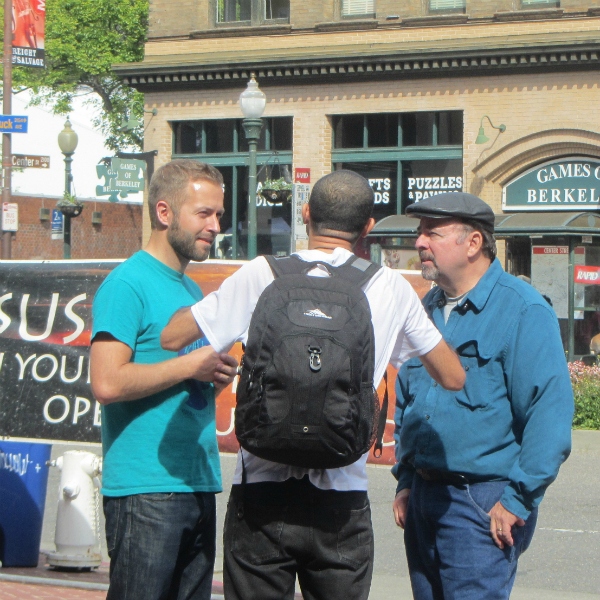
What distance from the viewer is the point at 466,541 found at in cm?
360

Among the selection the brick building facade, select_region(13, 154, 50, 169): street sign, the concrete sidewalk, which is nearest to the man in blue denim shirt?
the concrete sidewalk

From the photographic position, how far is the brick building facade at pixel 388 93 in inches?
843

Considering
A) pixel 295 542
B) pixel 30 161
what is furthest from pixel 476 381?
pixel 30 161

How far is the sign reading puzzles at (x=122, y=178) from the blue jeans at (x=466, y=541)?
1994 centimetres

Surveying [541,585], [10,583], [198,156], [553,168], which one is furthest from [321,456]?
[198,156]

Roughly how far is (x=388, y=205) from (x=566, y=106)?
414 centimetres

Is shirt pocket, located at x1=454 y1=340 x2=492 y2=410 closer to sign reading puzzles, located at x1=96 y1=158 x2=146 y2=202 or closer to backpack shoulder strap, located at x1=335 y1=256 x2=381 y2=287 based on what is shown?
backpack shoulder strap, located at x1=335 y1=256 x2=381 y2=287

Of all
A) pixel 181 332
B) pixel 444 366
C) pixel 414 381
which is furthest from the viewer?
pixel 414 381

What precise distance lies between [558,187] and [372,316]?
62.5ft

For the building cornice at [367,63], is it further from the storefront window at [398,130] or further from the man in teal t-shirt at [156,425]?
the man in teal t-shirt at [156,425]

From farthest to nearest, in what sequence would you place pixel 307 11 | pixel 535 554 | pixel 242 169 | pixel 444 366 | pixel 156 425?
pixel 242 169 < pixel 307 11 < pixel 535 554 < pixel 156 425 < pixel 444 366

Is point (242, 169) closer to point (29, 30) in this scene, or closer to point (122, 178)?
point (122, 178)

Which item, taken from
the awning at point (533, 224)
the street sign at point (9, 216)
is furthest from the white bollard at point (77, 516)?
the street sign at point (9, 216)

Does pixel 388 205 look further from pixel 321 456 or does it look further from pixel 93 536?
pixel 321 456
